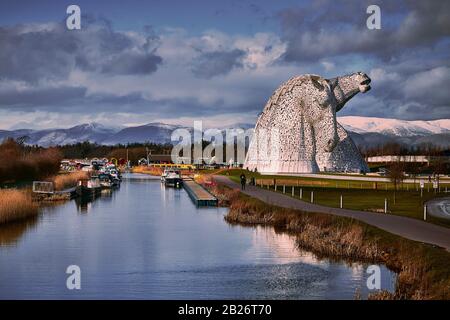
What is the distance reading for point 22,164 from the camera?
73938 mm

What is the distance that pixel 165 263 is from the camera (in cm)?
2680

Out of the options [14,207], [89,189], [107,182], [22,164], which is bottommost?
[14,207]

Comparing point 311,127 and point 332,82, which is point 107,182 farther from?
point 332,82

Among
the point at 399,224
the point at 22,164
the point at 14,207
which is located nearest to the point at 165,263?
the point at 399,224

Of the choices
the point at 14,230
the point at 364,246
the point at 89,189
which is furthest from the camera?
the point at 89,189

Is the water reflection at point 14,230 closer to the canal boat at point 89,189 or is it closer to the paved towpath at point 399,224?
the paved towpath at point 399,224

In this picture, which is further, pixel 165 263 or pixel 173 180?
pixel 173 180

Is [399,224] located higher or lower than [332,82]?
lower

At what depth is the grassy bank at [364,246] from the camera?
752 inches

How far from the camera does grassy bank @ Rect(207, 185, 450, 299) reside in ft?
62.6

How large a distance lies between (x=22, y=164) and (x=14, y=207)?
32.7 metres

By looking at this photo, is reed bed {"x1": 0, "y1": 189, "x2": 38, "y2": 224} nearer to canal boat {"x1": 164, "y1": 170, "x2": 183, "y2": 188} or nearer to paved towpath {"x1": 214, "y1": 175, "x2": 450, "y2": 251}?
paved towpath {"x1": 214, "y1": 175, "x2": 450, "y2": 251}

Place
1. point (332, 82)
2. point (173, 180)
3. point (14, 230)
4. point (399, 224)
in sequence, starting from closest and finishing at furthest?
point (399, 224)
point (14, 230)
point (173, 180)
point (332, 82)
